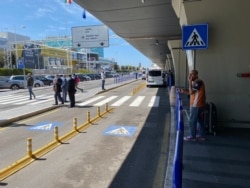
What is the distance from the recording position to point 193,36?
799cm

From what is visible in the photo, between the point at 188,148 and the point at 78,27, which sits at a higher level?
the point at 78,27

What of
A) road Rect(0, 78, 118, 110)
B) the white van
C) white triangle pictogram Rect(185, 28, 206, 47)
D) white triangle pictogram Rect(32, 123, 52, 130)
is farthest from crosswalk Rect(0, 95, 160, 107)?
the white van

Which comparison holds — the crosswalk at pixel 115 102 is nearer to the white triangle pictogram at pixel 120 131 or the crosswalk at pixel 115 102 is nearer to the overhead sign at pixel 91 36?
the white triangle pictogram at pixel 120 131

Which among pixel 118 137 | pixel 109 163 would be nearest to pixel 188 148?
pixel 109 163

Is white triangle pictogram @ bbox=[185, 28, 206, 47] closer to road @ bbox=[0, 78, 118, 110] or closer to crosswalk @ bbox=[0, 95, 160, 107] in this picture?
crosswalk @ bbox=[0, 95, 160, 107]

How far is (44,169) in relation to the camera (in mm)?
6020

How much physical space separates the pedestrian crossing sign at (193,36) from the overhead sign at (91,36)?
67.7 feet

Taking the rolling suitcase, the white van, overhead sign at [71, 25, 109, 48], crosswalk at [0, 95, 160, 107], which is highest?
overhead sign at [71, 25, 109, 48]

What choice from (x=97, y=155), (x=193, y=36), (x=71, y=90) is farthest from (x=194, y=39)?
(x=71, y=90)

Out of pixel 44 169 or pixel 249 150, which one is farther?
pixel 249 150

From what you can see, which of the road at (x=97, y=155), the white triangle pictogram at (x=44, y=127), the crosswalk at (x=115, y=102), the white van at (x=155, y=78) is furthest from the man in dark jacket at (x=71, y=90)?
the white van at (x=155, y=78)

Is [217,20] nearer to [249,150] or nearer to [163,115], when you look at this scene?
[249,150]

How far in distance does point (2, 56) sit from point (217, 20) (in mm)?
83217

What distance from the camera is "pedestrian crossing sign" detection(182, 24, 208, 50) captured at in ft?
26.1
